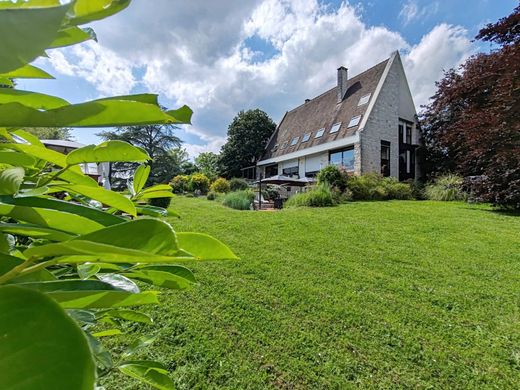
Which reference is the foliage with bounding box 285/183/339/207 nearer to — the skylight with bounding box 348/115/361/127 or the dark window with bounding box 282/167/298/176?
the skylight with bounding box 348/115/361/127

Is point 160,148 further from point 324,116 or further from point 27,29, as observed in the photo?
point 27,29

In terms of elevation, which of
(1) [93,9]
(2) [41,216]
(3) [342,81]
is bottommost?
(2) [41,216]

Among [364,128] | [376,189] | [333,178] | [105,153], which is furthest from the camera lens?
[364,128]

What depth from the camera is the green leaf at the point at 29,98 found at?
0.35 meters

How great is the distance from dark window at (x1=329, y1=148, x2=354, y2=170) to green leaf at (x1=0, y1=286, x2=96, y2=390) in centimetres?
1609

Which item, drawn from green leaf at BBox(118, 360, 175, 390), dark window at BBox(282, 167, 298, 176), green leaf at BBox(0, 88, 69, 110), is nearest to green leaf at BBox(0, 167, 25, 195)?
green leaf at BBox(0, 88, 69, 110)

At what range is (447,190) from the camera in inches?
462

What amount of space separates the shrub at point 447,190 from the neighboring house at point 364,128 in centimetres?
318

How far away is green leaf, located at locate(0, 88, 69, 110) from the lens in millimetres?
346

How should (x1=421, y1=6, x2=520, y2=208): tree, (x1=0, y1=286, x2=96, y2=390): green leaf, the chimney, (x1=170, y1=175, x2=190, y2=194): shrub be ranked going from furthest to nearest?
(x1=170, y1=175, x2=190, y2=194): shrub < the chimney < (x1=421, y1=6, x2=520, y2=208): tree < (x1=0, y1=286, x2=96, y2=390): green leaf

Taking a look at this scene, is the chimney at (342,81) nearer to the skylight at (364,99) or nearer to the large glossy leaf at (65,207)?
the skylight at (364,99)

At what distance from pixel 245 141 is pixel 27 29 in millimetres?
26141

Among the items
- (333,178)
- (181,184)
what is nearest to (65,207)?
(333,178)

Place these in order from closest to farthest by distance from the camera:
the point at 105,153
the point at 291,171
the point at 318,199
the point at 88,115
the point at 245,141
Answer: the point at 88,115
the point at 105,153
the point at 318,199
the point at 291,171
the point at 245,141
